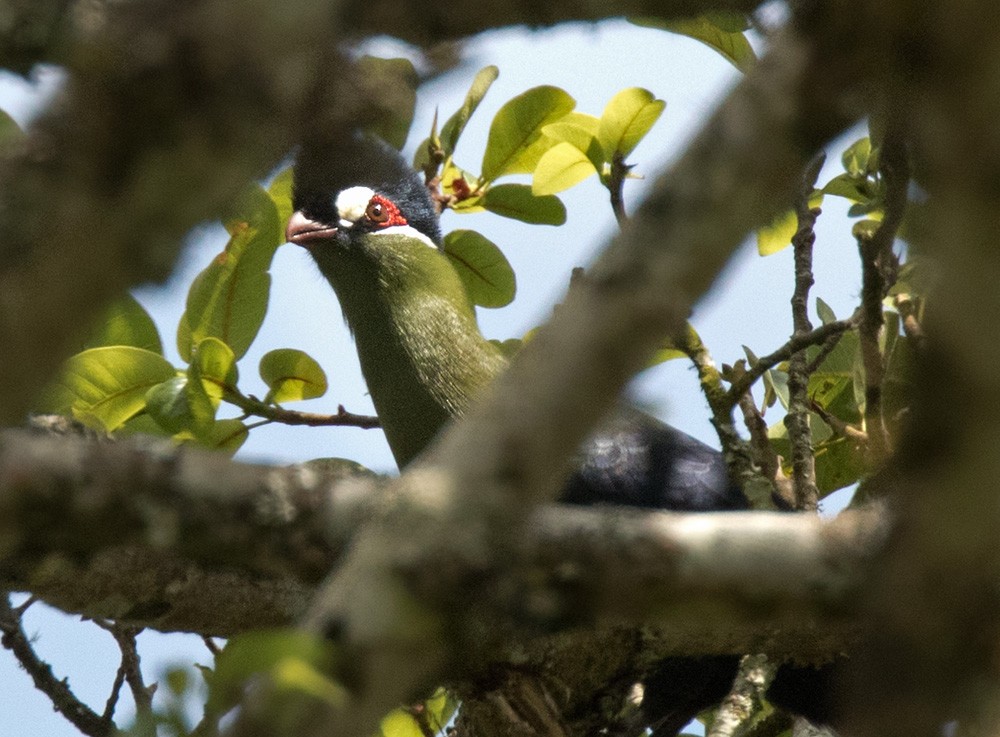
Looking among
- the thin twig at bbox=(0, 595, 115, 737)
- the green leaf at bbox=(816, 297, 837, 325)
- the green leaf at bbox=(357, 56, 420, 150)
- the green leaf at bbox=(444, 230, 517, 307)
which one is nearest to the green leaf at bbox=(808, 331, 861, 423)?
the green leaf at bbox=(816, 297, 837, 325)

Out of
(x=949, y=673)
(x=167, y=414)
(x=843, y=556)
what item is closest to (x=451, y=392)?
(x=167, y=414)

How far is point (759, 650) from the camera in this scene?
242cm

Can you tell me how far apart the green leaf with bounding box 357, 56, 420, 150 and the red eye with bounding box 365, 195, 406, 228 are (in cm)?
296

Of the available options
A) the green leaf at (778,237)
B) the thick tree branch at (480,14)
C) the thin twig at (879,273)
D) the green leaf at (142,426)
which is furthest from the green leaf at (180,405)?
the thick tree branch at (480,14)

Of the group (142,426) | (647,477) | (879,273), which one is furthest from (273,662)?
(647,477)

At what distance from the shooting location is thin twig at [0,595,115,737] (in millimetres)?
2842

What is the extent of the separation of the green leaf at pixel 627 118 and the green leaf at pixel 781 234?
0.50 metres

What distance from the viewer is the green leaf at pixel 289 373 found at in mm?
3225

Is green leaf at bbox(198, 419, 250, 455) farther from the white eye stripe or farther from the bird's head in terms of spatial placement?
the white eye stripe

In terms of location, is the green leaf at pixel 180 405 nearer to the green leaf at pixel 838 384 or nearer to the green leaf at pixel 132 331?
the green leaf at pixel 132 331

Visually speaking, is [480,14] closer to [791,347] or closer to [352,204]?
[791,347]

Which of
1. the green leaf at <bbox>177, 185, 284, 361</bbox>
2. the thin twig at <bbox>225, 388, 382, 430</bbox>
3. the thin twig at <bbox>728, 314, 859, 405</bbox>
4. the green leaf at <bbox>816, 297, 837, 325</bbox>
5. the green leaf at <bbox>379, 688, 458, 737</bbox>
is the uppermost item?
the green leaf at <bbox>177, 185, 284, 361</bbox>

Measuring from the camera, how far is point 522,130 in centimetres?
346

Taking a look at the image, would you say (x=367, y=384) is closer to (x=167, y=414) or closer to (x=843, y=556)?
(x=167, y=414)
